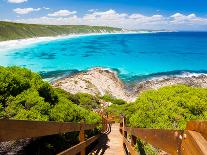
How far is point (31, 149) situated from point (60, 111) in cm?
260

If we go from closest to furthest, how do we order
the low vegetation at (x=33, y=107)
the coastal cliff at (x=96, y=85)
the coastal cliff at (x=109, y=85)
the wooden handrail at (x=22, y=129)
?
the wooden handrail at (x=22, y=129)
the low vegetation at (x=33, y=107)
the coastal cliff at (x=96, y=85)
the coastal cliff at (x=109, y=85)

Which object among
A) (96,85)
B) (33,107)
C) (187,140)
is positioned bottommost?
(187,140)

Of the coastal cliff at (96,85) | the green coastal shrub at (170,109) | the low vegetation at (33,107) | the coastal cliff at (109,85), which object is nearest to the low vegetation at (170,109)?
the green coastal shrub at (170,109)

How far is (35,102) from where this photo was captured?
314 inches

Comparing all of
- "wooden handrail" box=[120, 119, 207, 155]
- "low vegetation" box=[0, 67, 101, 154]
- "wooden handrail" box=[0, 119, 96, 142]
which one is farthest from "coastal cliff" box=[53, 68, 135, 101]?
"wooden handrail" box=[120, 119, 207, 155]

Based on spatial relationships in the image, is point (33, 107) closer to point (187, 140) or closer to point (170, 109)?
point (170, 109)

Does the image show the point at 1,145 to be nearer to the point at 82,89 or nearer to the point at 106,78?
the point at 82,89

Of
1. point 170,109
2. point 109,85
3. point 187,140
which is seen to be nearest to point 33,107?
point 170,109

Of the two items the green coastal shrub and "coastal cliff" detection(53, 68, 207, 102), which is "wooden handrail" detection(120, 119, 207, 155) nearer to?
the green coastal shrub

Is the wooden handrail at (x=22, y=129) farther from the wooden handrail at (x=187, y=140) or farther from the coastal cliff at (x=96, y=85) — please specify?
the coastal cliff at (x=96, y=85)

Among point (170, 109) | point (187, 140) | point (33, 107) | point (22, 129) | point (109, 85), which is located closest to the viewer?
point (187, 140)

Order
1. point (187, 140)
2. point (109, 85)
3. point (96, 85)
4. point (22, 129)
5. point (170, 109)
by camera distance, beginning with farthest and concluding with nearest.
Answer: point (109, 85)
point (96, 85)
point (170, 109)
point (22, 129)
point (187, 140)

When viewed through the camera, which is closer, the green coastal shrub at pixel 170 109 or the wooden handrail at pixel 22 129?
the wooden handrail at pixel 22 129

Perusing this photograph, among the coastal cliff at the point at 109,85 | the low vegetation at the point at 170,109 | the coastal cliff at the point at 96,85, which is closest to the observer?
the low vegetation at the point at 170,109
